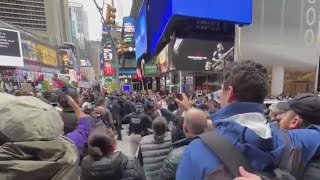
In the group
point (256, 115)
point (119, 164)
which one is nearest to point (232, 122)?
point (256, 115)

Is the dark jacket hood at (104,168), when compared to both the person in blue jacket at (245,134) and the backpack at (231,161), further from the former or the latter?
the backpack at (231,161)

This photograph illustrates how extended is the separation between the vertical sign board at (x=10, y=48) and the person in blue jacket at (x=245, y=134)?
53017 mm

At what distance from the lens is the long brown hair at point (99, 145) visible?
9.18 ft

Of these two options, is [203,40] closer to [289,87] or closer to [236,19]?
[236,19]

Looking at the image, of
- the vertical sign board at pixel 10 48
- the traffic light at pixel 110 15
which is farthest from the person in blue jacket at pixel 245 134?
the vertical sign board at pixel 10 48

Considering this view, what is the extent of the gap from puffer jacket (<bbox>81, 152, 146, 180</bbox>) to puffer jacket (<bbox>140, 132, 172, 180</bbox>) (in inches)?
45.1

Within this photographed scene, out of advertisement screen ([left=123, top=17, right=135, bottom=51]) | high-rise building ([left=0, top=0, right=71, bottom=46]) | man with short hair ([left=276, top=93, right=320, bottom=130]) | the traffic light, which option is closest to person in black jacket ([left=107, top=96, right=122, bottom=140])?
the traffic light

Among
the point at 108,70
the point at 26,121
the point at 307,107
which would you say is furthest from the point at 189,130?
the point at 108,70

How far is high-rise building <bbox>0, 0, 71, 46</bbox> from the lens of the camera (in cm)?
11094

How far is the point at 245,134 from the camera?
1.54 meters

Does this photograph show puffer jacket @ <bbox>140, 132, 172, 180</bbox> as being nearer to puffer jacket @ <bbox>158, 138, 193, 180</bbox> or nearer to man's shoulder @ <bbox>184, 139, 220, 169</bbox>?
puffer jacket @ <bbox>158, 138, 193, 180</bbox>

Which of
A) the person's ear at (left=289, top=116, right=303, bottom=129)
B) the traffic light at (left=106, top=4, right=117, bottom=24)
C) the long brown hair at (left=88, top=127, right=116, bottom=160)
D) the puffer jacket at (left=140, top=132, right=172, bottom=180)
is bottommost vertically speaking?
the puffer jacket at (left=140, top=132, right=172, bottom=180)

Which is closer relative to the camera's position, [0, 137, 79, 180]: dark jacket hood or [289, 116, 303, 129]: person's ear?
[0, 137, 79, 180]: dark jacket hood

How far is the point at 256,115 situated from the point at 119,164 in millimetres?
1588
